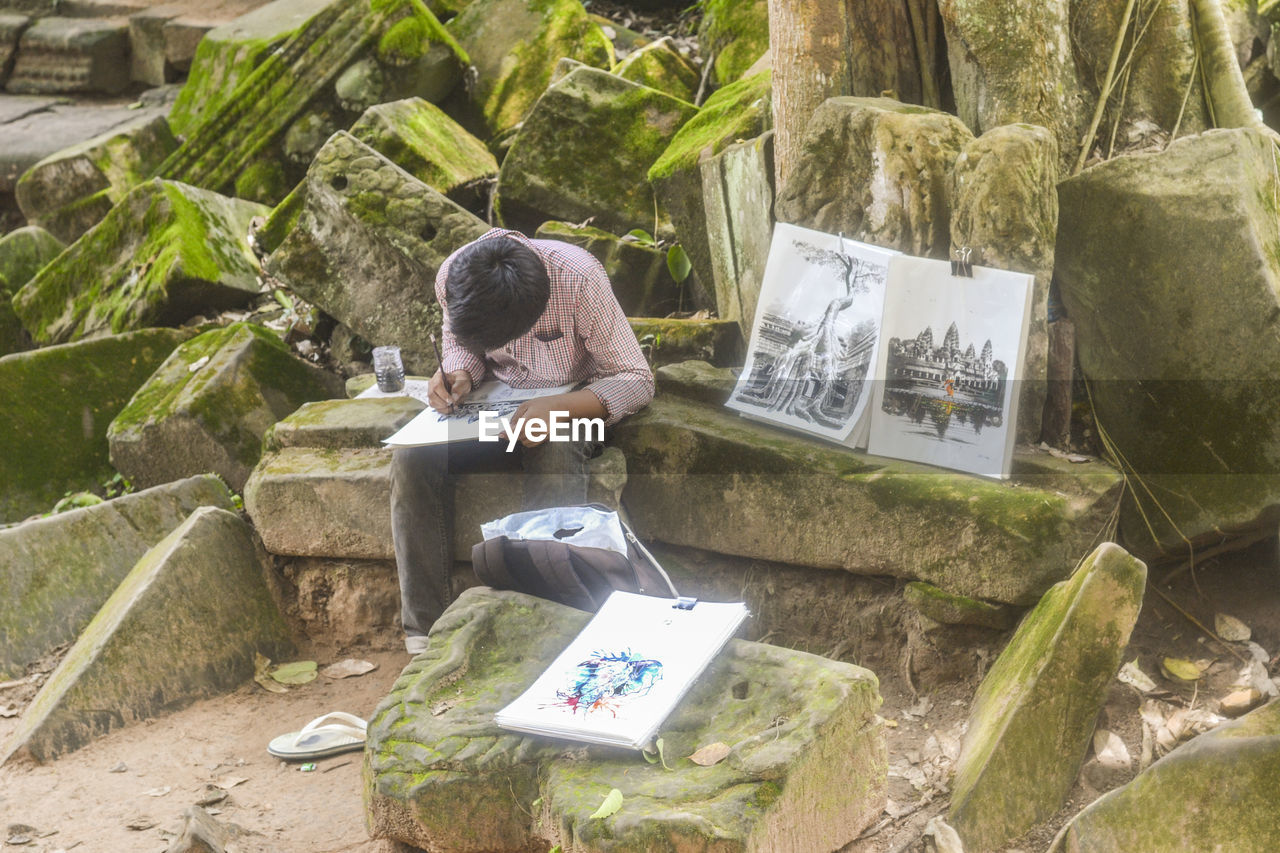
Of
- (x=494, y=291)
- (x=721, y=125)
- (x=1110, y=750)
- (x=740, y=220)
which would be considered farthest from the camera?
(x=721, y=125)

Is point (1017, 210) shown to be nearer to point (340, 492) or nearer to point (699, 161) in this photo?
point (699, 161)

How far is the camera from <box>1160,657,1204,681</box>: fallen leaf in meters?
2.90

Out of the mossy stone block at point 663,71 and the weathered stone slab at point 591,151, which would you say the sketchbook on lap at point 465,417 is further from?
the mossy stone block at point 663,71

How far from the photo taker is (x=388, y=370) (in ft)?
13.6

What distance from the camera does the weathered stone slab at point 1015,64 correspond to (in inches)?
137

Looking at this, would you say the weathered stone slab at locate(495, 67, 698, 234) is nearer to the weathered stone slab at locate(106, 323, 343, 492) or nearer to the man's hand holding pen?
the weathered stone slab at locate(106, 323, 343, 492)

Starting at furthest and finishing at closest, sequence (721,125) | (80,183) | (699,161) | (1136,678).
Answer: (80,183) → (721,125) → (699,161) → (1136,678)

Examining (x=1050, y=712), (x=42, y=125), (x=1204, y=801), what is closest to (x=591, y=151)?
(x=1050, y=712)

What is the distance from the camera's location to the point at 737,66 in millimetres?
5883

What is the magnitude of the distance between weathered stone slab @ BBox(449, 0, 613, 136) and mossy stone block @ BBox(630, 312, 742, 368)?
3.16 metres

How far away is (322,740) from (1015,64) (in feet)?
9.43

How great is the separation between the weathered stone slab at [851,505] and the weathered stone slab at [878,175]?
679mm

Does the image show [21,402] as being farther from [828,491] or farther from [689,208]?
[828,491]

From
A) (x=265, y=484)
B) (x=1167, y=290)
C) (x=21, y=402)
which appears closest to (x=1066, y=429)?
(x=1167, y=290)
